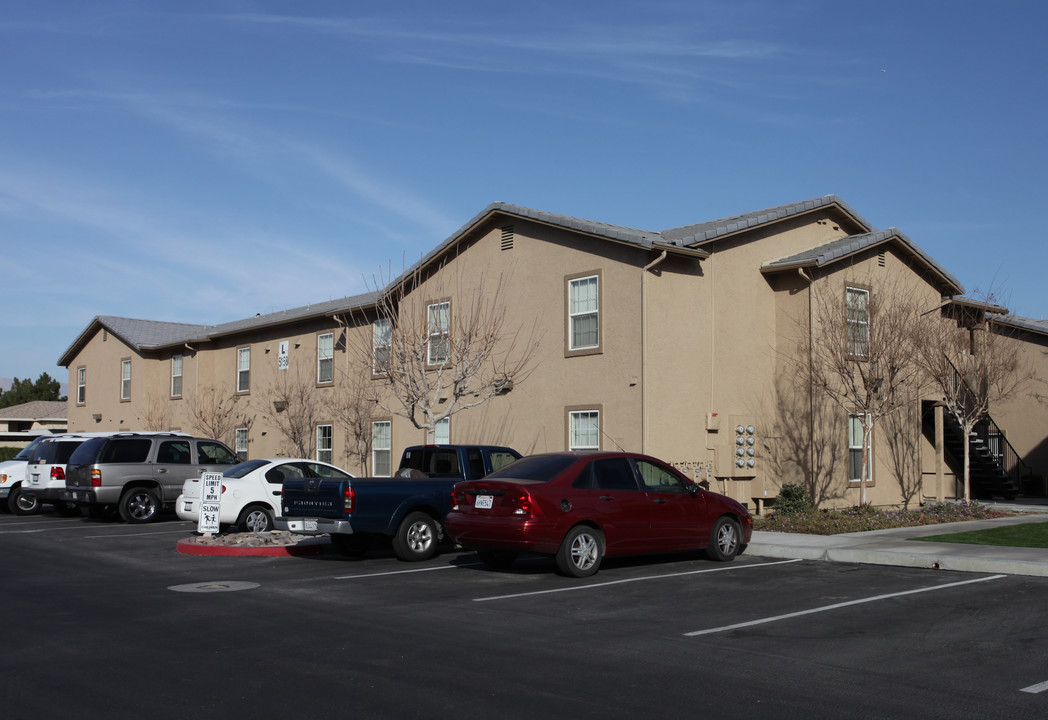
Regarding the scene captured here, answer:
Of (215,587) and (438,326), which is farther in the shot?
(438,326)

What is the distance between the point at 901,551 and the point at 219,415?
80.8 ft

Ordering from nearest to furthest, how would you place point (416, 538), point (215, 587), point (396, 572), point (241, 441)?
point (215, 587) → point (396, 572) → point (416, 538) → point (241, 441)

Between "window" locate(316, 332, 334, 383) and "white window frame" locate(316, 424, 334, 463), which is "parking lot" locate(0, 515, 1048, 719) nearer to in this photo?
"white window frame" locate(316, 424, 334, 463)

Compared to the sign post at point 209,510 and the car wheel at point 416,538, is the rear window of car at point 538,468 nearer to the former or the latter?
the car wheel at point 416,538

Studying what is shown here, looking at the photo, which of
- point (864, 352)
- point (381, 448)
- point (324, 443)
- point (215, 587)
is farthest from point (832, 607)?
point (324, 443)

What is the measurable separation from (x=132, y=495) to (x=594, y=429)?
10.5 meters

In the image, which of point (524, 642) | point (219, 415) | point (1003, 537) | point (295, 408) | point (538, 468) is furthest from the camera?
point (219, 415)

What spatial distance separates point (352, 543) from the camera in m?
15.2

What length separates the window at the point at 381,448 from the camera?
26.6 metres

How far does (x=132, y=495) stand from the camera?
22.1 metres

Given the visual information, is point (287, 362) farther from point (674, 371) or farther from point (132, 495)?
point (674, 371)

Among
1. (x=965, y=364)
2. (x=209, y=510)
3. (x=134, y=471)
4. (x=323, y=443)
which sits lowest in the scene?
(x=209, y=510)

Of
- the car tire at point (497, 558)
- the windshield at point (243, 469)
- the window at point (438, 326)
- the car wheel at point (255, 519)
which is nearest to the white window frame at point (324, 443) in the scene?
the window at point (438, 326)

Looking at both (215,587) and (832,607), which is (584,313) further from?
(832,607)
